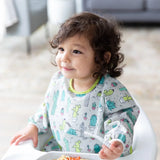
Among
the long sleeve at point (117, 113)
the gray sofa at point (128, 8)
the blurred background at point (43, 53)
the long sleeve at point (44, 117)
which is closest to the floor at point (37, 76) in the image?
the blurred background at point (43, 53)

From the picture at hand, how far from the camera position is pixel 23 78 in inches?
93.5

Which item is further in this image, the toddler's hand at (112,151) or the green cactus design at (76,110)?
the green cactus design at (76,110)

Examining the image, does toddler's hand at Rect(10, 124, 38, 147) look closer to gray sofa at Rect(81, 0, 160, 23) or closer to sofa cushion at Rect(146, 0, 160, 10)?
gray sofa at Rect(81, 0, 160, 23)

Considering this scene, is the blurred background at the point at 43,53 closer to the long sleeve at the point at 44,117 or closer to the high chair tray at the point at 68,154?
the long sleeve at the point at 44,117

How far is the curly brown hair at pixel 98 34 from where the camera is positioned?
871 mm

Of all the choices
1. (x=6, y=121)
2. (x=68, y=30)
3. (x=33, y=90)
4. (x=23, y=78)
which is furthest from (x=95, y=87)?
(x=23, y=78)

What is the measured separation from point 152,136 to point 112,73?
0.20m

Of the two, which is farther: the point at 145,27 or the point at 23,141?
the point at 145,27

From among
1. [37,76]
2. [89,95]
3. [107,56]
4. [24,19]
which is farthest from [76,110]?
[24,19]

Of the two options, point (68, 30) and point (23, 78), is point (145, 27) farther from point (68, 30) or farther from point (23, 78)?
point (68, 30)

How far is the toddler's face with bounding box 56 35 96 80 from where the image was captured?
870 mm

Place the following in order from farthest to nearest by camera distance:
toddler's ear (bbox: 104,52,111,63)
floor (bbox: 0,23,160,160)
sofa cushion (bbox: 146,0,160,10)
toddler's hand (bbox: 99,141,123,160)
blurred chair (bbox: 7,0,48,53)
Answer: sofa cushion (bbox: 146,0,160,10) → blurred chair (bbox: 7,0,48,53) → floor (bbox: 0,23,160,160) → toddler's ear (bbox: 104,52,111,63) → toddler's hand (bbox: 99,141,123,160)

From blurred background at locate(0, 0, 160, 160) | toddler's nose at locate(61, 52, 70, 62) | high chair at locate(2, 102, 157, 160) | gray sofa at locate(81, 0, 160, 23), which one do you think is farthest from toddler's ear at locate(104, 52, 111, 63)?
gray sofa at locate(81, 0, 160, 23)

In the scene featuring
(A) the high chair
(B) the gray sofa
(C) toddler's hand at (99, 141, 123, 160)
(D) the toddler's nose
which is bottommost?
(B) the gray sofa
